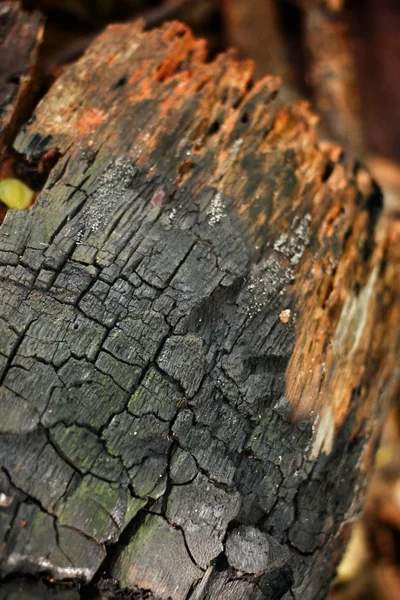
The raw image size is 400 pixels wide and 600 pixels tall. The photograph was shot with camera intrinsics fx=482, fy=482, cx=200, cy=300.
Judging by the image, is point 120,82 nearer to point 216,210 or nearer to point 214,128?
point 214,128

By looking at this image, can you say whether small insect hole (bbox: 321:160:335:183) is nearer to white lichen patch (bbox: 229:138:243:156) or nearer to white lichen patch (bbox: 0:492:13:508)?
white lichen patch (bbox: 229:138:243:156)

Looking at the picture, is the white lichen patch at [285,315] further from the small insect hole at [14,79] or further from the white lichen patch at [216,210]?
the small insect hole at [14,79]

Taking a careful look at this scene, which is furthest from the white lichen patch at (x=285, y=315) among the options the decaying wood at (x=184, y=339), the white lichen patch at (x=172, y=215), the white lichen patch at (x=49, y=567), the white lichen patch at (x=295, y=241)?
the white lichen patch at (x=49, y=567)

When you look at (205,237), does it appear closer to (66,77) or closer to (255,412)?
(255,412)

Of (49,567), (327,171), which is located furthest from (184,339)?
(327,171)

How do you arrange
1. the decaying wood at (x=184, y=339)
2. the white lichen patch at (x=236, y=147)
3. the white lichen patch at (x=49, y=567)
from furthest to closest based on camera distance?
the white lichen patch at (x=236, y=147) → the decaying wood at (x=184, y=339) → the white lichen patch at (x=49, y=567)

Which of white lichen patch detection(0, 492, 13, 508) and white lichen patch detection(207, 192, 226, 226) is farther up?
white lichen patch detection(207, 192, 226, 226)

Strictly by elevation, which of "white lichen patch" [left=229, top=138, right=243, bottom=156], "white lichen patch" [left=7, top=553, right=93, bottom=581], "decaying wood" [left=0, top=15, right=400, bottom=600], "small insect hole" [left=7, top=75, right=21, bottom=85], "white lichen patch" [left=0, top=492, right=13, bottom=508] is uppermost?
"white lichen patch" [left=229, top=138, right=243, bottom=156]

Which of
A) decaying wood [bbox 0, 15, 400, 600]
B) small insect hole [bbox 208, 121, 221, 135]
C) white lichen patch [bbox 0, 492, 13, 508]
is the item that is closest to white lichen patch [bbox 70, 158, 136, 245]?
decaying wood [bbox 0, 15, 400, 600]

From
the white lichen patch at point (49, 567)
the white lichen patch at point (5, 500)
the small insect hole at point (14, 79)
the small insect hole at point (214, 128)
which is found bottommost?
the white lichen patch at point (49, 567)
